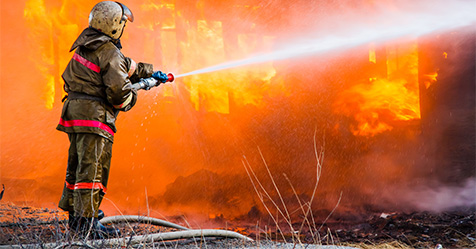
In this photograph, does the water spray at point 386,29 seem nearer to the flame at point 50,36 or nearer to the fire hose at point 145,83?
the flame at point 50,36

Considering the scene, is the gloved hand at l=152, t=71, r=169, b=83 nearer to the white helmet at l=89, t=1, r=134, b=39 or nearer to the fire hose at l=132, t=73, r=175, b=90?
the fire hose at l=132, t=73, r=175, b=90

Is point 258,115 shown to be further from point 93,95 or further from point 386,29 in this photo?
point 93,95

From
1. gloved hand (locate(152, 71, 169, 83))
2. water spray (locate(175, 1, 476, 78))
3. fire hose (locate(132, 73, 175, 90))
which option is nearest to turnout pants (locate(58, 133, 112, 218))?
fire hose (locate(132, 73, 175, 90))

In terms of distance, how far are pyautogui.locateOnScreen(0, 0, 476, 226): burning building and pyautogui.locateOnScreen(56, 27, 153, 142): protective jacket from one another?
20.5 ft

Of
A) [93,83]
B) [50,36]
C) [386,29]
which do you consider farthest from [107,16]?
[386,29]

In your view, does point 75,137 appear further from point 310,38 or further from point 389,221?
point 310,38

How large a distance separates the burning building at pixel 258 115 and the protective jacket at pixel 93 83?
20.5ft

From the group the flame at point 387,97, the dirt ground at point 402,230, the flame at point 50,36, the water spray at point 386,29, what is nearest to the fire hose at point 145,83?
the dirt ground at point 402,230

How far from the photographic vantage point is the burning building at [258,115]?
31.7 ft

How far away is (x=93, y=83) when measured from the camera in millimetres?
3637

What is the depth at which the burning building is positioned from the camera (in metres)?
9.67

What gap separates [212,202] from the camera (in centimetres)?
1059

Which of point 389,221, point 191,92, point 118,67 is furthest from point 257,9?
point 118,67

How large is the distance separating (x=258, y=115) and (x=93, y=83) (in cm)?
795
